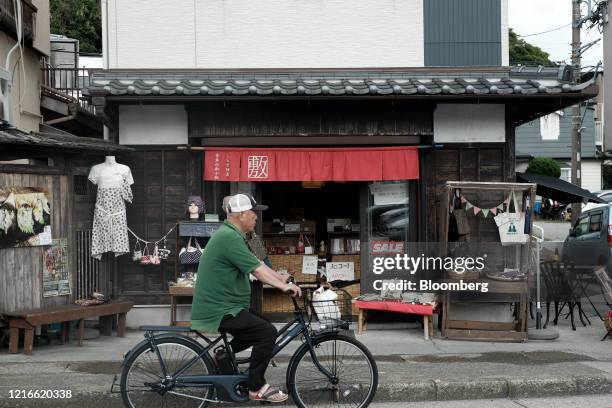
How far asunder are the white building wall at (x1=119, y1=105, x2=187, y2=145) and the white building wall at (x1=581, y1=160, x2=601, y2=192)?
3297 centimetres

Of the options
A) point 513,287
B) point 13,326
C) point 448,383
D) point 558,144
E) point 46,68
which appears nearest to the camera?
point 448,383

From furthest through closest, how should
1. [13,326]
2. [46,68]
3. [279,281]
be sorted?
[46,68]
[13,326]
[279,281]

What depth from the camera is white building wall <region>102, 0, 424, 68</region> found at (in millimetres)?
11492

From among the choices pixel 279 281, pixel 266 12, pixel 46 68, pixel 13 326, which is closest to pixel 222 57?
pixel 266 12

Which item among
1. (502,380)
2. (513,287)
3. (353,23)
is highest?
(353,23)

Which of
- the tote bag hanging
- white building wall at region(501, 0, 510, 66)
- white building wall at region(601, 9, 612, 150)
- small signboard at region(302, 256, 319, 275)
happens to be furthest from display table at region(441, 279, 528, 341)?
white building wall at region(601, 9, 612, 150)

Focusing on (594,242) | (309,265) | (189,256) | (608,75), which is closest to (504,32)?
(309,265)

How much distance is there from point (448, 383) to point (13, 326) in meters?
5.74

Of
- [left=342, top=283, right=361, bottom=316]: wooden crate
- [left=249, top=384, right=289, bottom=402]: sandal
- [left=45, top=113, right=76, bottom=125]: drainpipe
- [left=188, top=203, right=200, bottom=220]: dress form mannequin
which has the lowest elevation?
[left=249, top=384, right=289, bottom=402]: sandal

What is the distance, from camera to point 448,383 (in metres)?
7.57

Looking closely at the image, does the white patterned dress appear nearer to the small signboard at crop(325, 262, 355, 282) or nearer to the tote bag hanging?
the small signboard at crop(325, 262, 355, 282)

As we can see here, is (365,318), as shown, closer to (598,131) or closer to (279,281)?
(279,281)

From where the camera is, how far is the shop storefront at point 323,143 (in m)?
10.8

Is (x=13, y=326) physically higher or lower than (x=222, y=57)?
lower
